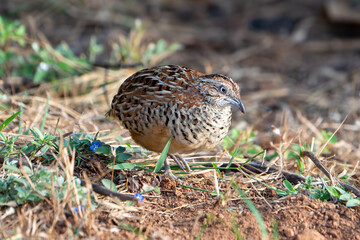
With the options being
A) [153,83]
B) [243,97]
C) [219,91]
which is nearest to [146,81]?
[153,83]

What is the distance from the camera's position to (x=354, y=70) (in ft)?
26.3

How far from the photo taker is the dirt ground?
333cm

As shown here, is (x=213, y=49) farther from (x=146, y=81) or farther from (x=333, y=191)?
(x=333, y=191)

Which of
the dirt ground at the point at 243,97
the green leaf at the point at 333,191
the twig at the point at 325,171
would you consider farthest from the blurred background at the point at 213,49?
the green leaf at the point at 333,191

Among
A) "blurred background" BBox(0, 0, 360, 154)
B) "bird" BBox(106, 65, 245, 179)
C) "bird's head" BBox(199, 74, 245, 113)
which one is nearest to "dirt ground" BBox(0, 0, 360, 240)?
"blurred background" BBox(0, 0, 360, 154)

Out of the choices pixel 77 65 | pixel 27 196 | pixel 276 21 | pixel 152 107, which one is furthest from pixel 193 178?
pixel 276 21

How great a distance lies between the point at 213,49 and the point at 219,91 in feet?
15.7

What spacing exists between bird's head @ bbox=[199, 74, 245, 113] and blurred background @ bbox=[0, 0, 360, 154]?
1945mm

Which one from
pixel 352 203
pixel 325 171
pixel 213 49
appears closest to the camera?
pixel 352 203

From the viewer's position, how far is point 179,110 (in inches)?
152

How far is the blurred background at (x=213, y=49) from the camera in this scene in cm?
639

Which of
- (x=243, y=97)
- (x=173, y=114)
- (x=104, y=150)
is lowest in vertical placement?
(x=243, y=97)

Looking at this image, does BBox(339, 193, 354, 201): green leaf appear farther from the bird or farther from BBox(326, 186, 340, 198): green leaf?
the bird

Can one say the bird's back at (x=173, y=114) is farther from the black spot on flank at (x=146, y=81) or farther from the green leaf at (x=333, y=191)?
the green leaf at (x=333, y=191)
